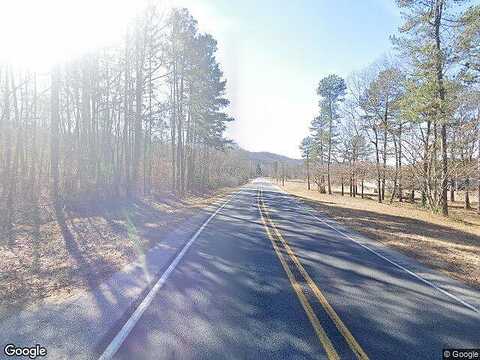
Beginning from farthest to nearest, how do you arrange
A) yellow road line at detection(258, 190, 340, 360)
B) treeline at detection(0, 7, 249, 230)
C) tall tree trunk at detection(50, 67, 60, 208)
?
1. treeline at detection(0, 7, 249, 230)
2. tall tree trunk at detection(50, 67, 60, 208)
3. yellow road line at detection(258, 190, 340, 360)

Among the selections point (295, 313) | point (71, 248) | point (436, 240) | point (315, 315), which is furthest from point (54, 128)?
point (436, 240)

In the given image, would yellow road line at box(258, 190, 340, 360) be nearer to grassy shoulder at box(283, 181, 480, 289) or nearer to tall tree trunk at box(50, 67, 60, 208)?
grassy shoulder at box(283, 181, 480, 289)

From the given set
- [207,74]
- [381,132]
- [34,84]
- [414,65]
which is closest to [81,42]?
[34,84]

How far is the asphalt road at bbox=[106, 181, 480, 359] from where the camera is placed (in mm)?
3938

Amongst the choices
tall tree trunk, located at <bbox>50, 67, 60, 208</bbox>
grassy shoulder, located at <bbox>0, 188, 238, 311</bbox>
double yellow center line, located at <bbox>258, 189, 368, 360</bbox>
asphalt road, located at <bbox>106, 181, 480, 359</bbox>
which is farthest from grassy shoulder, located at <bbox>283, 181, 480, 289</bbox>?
tall tree trunk, located at <bbox>50, 67, 60, 208</bbox>

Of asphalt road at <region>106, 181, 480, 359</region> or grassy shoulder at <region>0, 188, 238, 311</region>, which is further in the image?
grassy shoulder at <region>0, 188, 238, 311</region>

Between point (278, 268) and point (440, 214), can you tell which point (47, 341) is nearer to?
point (278, 268)

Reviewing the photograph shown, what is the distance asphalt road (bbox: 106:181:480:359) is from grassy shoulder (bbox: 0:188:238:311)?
1917 millimetres

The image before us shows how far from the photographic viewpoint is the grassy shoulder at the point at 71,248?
6105 millimetres

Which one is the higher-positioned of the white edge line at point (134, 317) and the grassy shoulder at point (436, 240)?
the white edge line at point (134, 317)

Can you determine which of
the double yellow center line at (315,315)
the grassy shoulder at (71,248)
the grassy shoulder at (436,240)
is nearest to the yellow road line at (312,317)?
the double yellow center line at (315,315)

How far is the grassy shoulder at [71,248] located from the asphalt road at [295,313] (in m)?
1.92

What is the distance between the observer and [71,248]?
919 centimetres

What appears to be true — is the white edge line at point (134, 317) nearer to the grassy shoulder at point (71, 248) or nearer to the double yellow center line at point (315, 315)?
the grassy shoulder at point (71, 248)
